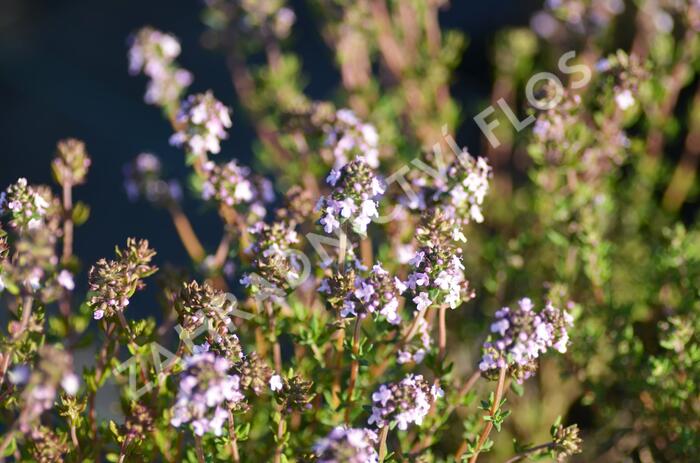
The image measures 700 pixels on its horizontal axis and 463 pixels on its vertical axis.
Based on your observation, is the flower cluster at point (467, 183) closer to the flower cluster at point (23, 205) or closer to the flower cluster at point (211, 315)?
the flower cluster at point (211, 315)

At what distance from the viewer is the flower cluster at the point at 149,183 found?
3.36 m

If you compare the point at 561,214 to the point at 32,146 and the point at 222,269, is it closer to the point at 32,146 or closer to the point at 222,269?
the point at 222,269

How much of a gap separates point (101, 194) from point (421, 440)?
10.5 ft

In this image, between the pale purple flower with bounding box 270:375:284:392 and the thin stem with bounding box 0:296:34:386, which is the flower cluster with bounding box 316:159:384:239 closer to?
the pale purple flower with bounding box 270:375:284:392

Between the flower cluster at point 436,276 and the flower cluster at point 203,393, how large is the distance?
593 millimetres

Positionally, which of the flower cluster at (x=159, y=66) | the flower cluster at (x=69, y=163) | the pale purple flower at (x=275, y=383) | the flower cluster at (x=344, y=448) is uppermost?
the flower cluster at (x=159, y=66)

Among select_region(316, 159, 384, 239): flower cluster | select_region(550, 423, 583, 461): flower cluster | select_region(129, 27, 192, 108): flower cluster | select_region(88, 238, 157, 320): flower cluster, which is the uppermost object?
select_region(129, 27, 192, 108): flower cluster

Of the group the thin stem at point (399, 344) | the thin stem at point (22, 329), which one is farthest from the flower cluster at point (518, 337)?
the thin stem at point (22, 329)

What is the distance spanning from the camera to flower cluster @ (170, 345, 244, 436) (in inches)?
67.1

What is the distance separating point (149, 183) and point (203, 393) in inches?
72.8

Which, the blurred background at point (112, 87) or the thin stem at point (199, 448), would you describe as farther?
the blurred background at point (112, 87)

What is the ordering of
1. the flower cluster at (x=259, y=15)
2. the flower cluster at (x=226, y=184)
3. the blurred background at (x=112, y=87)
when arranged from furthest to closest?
the blurred background at (x=112, y=87)
the flower cluster at (x=259, y=15)
the flower cluster at (x=226, y=184)

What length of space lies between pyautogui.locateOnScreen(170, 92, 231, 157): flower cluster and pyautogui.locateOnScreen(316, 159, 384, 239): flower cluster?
0.73 m

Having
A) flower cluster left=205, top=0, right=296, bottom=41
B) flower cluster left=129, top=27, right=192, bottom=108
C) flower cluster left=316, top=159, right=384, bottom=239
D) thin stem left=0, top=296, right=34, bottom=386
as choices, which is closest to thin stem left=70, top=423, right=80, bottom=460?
thin stem left=0, top=296, right=34, bottom=386
